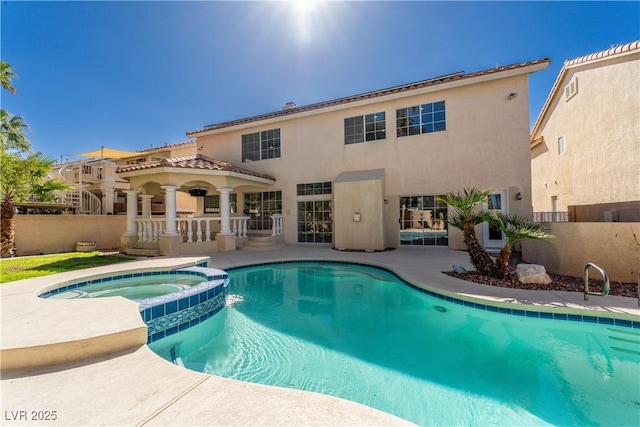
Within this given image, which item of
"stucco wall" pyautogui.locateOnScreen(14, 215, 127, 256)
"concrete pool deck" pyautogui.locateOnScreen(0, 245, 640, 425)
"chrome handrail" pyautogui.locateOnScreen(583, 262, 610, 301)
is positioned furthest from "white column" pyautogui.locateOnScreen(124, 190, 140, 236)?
"chrome handrail" pyautogui.locateOnScreen(583, 262, 610, 301)

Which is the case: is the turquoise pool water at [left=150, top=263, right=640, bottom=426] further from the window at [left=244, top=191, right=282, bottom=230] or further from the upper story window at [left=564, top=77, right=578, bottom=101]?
the upper story window at [left=564, top=77, right=578, bottom=101]

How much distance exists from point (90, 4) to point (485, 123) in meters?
18.3

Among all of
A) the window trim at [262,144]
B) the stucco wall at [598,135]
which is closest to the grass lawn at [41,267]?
→ the window trim at [262,144]

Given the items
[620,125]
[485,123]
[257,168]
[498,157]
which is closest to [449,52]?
[485,123]

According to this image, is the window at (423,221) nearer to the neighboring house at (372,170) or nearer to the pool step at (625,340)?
the neighboring house at (372,170)

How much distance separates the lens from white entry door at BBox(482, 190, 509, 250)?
13.4m

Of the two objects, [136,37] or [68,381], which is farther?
[136,37]

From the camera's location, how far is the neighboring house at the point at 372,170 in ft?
43.2

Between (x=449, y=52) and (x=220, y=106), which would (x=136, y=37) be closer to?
(x=220, y=106)

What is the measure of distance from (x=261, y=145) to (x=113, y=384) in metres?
17.7

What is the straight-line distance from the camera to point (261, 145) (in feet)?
62.6

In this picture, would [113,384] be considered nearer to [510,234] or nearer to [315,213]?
[510,234]

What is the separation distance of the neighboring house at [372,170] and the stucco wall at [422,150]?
51mm

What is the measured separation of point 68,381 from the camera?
2916mm
